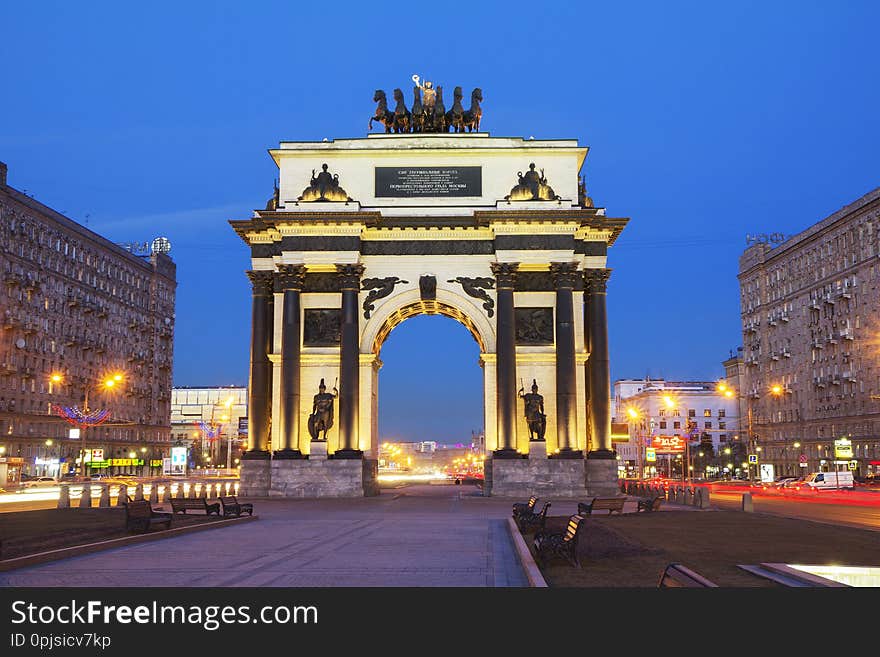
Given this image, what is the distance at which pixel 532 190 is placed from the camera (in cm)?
5231

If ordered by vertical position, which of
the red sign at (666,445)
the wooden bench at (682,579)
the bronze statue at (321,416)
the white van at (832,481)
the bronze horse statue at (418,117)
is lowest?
the white van at (832,481)

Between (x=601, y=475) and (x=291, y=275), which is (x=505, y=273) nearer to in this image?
(x=291, y=275)

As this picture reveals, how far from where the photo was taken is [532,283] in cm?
5294

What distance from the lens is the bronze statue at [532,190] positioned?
52.2 metres

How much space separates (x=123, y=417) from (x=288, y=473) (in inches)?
2920

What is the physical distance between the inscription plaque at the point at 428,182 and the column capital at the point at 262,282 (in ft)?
25.9

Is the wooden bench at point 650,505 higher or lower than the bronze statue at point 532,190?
lower

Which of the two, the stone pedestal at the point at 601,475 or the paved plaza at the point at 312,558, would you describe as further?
the stone pedestal at the point at 601,475

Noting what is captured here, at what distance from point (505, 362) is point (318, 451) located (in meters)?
11.2

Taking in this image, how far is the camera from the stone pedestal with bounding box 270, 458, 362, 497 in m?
49.4

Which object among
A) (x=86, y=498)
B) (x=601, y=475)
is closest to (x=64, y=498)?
(x=86, y=498)

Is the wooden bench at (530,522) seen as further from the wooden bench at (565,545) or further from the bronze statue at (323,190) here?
the bronze statue at (323,190)

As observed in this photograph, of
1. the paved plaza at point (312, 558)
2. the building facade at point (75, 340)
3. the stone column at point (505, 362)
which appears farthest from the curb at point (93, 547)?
the building facade at point (75, 340)
